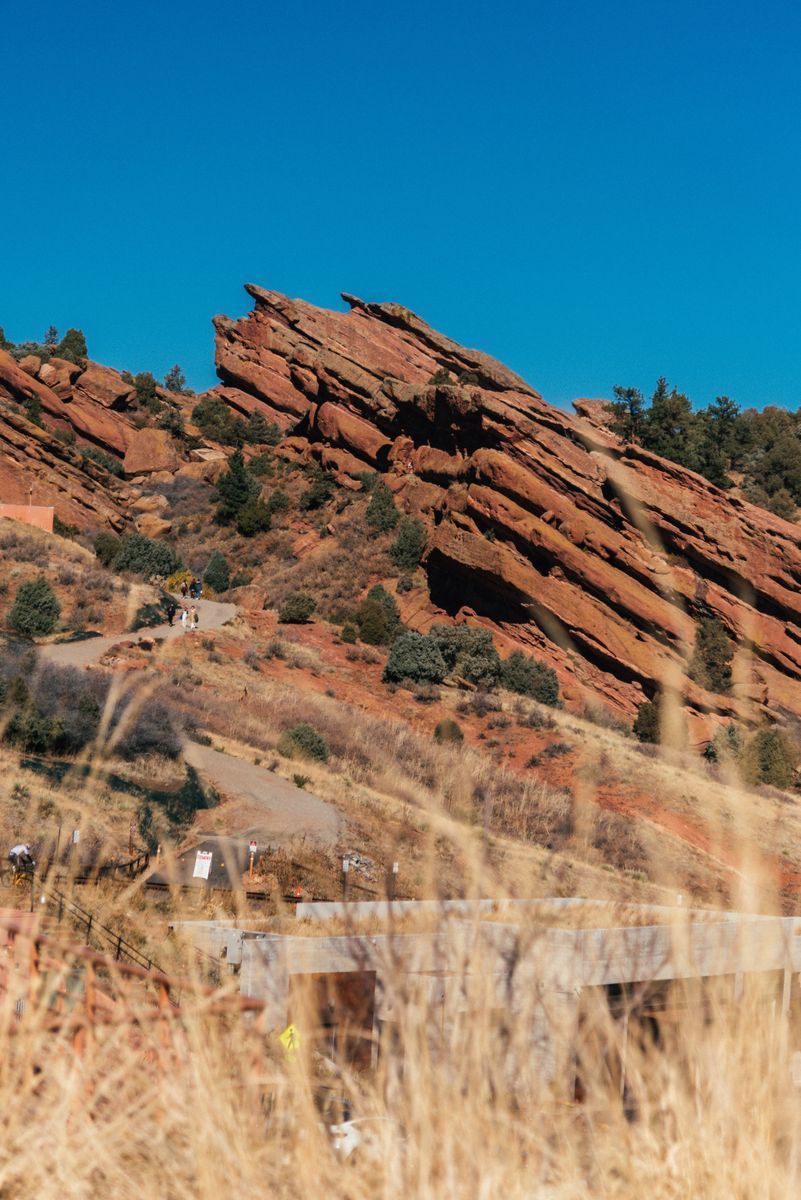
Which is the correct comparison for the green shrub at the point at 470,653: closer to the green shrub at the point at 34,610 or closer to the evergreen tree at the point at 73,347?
the green shrub at the point at 34,610

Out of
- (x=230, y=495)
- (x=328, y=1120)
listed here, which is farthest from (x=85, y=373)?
(x=328, y=1120)

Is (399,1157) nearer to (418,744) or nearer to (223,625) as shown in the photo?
(418,744)

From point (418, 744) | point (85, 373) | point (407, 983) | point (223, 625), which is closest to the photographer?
point (407, 983)

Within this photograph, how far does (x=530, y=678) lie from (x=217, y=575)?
20.6 meters

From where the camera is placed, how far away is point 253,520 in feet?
210

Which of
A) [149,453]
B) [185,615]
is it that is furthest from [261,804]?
[149,453]

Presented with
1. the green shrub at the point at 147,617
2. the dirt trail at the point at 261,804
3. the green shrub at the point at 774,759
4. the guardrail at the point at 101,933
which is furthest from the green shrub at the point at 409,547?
the guardrail at the point at 101,933

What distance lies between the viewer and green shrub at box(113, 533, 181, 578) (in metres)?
53.0

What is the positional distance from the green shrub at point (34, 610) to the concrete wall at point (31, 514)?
44.4 feet

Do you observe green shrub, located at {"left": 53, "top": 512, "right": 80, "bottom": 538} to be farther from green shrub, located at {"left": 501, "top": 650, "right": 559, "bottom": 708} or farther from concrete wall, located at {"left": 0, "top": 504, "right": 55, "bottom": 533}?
green shrub, located at {"left": 501, "top": 650, "right": 559, "bottom": 708}

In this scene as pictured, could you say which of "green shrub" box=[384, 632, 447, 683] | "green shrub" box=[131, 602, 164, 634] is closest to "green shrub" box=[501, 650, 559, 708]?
"green shrub" box=[384, 632, 447, 683]

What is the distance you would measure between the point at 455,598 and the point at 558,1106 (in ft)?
159

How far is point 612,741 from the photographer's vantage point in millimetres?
39781

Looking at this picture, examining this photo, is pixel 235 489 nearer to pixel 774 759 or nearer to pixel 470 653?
pixel 470 653
